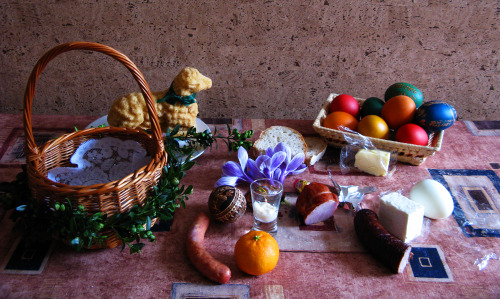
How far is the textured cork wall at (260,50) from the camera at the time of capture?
1.71 meters

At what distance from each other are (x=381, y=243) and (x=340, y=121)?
21.3 inches

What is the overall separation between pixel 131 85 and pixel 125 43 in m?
0.22

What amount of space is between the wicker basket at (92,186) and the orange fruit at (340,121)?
64 centimetres

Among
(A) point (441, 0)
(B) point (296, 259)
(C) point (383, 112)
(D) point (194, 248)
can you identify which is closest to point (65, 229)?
(D) point (194, 248)

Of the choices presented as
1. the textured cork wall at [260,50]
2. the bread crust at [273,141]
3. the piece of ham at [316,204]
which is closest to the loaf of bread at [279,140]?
the bread crust at [273,141]

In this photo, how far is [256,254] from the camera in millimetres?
825

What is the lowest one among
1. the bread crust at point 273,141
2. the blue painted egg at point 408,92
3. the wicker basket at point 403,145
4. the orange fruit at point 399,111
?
the bread crust at point 273,141

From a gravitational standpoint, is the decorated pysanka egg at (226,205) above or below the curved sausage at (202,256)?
above

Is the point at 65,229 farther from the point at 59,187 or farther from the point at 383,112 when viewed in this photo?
the point at 383,112

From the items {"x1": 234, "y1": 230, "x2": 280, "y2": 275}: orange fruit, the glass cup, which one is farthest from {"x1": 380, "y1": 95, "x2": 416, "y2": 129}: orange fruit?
{"x1": 234, "y1": 230, "x2": 280, "y2": 275}: orange fruit

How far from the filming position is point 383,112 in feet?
4.33

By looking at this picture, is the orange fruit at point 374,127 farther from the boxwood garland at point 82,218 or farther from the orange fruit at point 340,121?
the boxwood garland at point 82,218

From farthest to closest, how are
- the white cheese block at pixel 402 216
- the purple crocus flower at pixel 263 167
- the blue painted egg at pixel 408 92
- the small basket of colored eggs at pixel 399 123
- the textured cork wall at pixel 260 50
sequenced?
the textured cork wall at pixel 260 50 < the blue painted egg at pixel 408 92 < the small basket of colored eggs at pixel 399 123 < the purple crocus flower at pixel 263 167 < the white cheese block at pixel 402 216

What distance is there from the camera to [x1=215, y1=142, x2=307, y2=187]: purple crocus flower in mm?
1116
